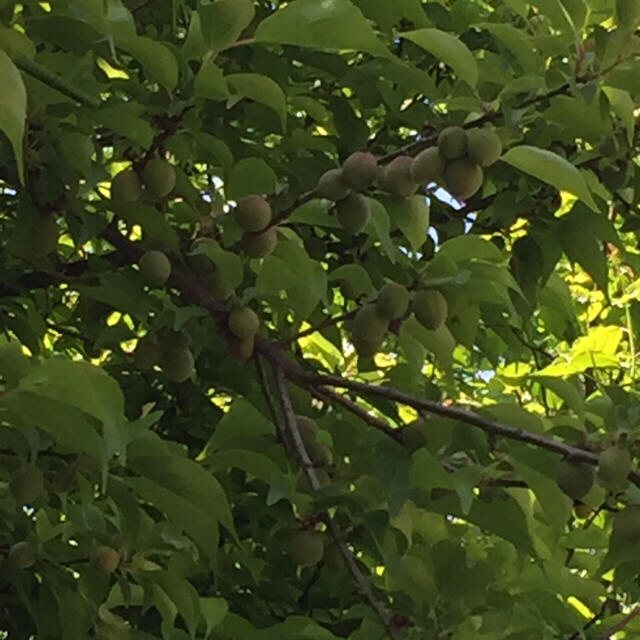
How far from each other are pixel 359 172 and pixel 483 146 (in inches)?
6.0

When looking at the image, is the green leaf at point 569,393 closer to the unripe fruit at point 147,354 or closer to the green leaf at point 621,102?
the green leaf at point 621,102

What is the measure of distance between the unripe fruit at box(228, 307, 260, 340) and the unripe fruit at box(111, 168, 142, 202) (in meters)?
0.19

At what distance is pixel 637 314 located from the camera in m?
2.12

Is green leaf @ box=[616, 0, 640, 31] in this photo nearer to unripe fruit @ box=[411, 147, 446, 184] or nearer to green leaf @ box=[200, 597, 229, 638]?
unripe fruit @ box=[411, 147, 446, 184]

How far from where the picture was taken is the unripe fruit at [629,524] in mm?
1340

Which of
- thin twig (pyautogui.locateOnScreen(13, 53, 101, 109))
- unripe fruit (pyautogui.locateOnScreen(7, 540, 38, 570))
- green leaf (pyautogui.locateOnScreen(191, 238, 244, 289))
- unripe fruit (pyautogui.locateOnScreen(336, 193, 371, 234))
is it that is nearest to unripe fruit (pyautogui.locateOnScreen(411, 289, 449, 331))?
unripe fruit (pyautogui.locateOnScreen(336, 193, 371, 234))

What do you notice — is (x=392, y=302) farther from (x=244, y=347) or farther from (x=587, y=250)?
(x=587, y=250)

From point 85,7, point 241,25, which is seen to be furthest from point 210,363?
point 85,7

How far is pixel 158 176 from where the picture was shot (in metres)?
1.49

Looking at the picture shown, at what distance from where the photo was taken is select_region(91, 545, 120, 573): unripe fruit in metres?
1.42

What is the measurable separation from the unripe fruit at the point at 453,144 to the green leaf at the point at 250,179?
0.86ft

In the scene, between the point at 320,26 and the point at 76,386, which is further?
the point at 320,26

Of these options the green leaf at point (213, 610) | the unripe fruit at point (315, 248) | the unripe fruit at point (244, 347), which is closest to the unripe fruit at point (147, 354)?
the unripe fruit at point (244, 347)

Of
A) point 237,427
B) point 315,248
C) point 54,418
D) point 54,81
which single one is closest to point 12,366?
point 54,418
